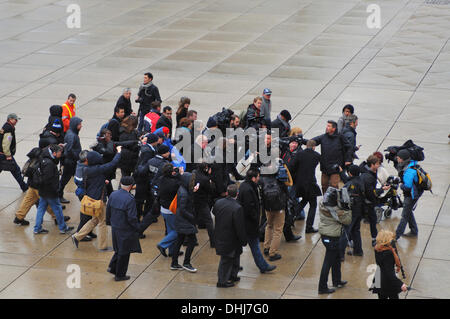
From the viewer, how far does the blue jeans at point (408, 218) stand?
11.3 metres

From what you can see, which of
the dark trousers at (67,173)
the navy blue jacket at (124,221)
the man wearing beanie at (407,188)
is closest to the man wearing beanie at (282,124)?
the man wearing beanie at (407,188)

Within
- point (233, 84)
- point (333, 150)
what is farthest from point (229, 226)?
point (233, 84)

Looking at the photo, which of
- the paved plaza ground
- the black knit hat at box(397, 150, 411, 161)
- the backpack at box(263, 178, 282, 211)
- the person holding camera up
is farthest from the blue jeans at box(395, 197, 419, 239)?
the backpack at box(263, 178, 282, 211)

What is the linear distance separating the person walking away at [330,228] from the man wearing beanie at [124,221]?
8.14 feet

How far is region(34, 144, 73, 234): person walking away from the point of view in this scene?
37.3ft

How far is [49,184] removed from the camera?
11.5m

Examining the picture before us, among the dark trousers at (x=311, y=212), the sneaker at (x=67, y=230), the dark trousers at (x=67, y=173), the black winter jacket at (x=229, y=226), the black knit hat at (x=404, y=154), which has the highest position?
the black knit hat at (x=404, y=154)

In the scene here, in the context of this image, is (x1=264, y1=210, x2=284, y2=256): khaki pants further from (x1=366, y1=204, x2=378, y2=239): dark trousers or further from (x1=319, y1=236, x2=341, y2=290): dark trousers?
(x1=366, y1=204, x2=378, y2=239): dark trousers

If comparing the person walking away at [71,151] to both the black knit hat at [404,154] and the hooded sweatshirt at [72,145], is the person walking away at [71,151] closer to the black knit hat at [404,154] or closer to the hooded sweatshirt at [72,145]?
the hooded sweatshirt at [72,145]

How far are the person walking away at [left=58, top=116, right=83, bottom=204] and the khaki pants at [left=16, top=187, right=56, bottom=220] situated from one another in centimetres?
97

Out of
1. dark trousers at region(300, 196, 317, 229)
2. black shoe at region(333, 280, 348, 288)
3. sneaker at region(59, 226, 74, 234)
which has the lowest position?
black shoe at region(333, 280, 348, 288)

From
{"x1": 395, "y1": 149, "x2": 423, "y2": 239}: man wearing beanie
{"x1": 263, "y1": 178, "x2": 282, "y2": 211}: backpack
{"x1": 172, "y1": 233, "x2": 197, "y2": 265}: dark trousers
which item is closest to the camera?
{"x1": 172, "y1": 233, "x2": 197, "y2": 265}: dark trousers

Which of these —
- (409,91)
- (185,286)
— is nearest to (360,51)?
(409,91)

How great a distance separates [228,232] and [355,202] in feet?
6.72
